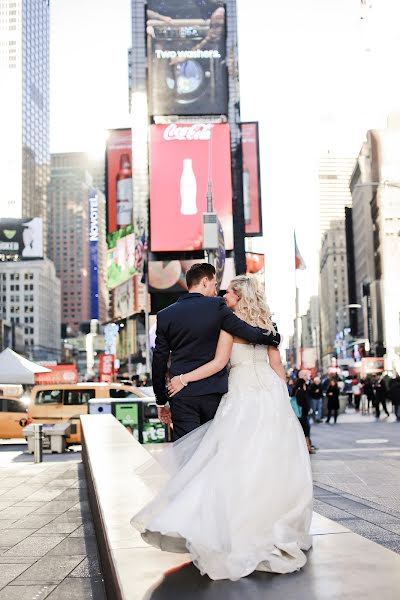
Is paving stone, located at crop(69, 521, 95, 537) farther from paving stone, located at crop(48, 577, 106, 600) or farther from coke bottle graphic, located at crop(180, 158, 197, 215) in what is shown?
coke bottle graphic, located at crop(180, 158, 197, 215)

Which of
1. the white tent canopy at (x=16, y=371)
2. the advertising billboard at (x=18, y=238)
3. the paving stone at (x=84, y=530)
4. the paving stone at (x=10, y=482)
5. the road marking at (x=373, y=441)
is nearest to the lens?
the paving stone at (x=84, y=530)

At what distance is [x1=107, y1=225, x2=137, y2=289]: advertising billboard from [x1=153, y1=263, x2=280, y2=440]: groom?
88860 mm

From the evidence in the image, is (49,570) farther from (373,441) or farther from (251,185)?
(251,185)

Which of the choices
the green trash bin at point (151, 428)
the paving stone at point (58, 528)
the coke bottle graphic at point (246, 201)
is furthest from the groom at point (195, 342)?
the coke bottle graphic at point (246, 201)

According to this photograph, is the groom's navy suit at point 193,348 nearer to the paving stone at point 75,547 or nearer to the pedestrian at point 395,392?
the paving stone at point 75,547

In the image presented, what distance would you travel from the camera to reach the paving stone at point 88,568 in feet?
18.2

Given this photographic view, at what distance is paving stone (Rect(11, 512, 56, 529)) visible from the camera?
7504 mm

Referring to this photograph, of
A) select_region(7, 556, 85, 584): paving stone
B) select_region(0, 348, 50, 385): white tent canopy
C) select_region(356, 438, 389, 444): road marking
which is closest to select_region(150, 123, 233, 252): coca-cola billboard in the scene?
select_region(0, 348, 50, 385): white tent canopy

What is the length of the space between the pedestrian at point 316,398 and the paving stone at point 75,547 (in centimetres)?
2241

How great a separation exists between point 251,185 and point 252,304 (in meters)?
81.4

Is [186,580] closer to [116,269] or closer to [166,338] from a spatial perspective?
[166,338]

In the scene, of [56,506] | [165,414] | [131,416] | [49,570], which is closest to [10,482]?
[56,506]

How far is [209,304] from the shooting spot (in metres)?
5.02

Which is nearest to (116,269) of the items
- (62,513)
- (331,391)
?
(331,391)
